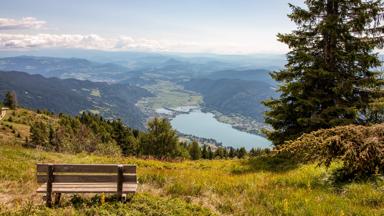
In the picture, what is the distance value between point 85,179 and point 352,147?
7.53 m

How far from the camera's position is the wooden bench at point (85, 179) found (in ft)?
32.1

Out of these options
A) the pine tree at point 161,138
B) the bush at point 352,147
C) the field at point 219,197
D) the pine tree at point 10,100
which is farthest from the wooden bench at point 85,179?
the pine tree at point 10,100

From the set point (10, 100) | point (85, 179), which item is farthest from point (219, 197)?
point (10, 100)

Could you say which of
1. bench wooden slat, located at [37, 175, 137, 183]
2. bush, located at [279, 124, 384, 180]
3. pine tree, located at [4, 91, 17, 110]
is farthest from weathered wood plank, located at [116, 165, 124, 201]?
pine tree, located at [4, 91, 17, 110]

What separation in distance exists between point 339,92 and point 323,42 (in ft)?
11.3

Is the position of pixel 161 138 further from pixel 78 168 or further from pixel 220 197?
pixel 78 168

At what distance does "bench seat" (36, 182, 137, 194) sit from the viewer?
32.0 ft

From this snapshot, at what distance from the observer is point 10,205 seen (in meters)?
10.2

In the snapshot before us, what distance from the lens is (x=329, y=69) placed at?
21109 millimetres

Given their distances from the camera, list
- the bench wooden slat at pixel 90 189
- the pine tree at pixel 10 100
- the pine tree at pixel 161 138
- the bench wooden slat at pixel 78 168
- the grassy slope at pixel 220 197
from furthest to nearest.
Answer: the pine tree at pixel 10 100 → the pine tree at pixel 161 138 → the bench wooden slat at pixel 78 168 → the bench wooden slat at pixel 90 189 → the grassy slope at pixel 220 197

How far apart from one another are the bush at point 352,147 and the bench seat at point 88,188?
5.04 meters

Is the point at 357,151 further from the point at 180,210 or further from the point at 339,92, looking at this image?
the point at 339,92

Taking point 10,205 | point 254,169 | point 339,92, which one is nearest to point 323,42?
point 339,92

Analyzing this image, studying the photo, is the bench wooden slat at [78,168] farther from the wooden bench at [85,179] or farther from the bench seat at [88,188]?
the bench seat at [88,188]
